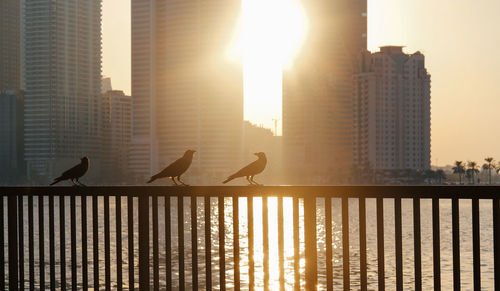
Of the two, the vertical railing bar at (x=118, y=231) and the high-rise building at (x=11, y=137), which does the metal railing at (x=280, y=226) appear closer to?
the vertical railing bar at (x=118, y=231)

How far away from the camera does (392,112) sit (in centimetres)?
18338

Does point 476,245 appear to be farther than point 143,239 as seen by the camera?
No

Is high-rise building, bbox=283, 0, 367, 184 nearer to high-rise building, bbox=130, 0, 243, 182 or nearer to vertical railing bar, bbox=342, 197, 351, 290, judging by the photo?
high-rise building, bbox=130, 0, 243, 182

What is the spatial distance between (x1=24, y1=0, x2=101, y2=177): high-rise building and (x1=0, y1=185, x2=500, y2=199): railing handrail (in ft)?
534

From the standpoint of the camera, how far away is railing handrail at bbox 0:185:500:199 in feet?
20.6

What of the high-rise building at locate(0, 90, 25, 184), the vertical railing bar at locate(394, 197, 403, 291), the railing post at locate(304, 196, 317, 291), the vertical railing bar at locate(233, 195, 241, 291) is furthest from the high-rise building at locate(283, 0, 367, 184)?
the vertical railing bar at locate(394, 197, 403, 291)

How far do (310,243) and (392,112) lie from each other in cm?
18058

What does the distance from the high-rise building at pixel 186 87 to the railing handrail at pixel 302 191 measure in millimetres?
170168

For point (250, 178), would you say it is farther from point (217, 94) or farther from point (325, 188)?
point (217, 94)

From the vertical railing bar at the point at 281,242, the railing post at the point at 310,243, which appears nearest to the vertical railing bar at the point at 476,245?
the railing post at the point at 310,243

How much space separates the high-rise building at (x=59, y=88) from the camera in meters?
173

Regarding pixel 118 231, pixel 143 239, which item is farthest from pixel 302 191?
pixel 118 231

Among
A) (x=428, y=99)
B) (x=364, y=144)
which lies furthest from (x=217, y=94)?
(x=428, y=99)

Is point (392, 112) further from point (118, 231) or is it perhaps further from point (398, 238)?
point (398, 238)
